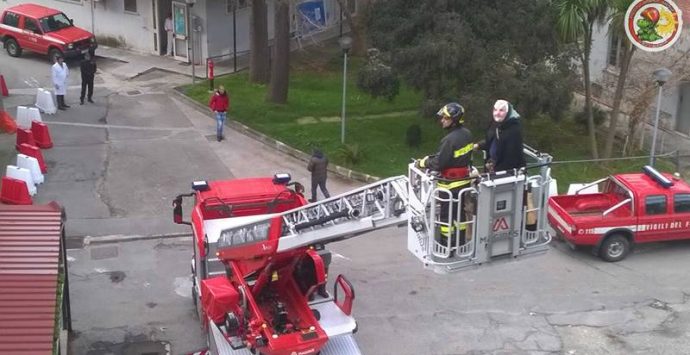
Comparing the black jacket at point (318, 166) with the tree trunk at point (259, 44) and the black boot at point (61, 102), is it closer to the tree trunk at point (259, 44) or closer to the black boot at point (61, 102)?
the tree trunk at point (259, 44)

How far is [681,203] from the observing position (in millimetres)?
17672

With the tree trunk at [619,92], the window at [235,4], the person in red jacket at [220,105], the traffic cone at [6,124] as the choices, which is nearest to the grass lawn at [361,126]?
the tree trunk at [619,92]

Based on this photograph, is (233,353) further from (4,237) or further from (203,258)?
(4,237)

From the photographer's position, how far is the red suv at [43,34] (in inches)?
1142

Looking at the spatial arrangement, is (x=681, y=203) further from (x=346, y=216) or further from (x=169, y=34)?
(x=169, y=34)

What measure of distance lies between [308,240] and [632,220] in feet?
27.1

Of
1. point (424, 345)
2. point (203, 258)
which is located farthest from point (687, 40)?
point (203, 258)

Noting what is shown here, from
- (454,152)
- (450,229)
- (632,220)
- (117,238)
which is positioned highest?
(454,152)

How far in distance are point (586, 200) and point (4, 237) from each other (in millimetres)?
11065

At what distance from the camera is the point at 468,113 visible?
20484 mm

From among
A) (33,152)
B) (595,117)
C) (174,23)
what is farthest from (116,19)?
(595,117)

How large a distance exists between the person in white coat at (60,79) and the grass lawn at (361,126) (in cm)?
357

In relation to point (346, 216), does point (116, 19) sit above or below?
above

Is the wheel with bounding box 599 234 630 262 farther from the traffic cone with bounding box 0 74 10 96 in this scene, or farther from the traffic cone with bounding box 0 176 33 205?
the traffic cone with bounding box 0 74 10 96
